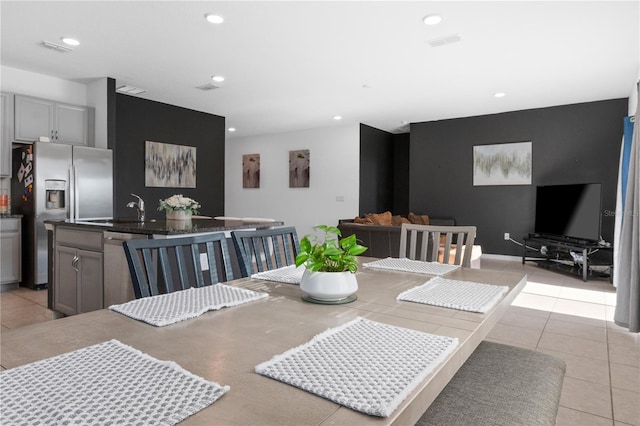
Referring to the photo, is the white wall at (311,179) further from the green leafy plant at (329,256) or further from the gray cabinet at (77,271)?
the green leafy plant at (329,256)

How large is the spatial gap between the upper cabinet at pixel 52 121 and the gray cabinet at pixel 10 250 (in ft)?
3.31

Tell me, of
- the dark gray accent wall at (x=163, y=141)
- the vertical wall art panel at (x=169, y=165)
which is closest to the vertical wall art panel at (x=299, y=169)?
the dark gray accent wall at (x=163, y=141)

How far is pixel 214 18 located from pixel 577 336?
12.9 ft

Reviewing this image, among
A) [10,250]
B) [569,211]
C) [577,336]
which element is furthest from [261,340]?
[569,211]

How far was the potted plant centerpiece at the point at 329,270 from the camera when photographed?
1.25 meters

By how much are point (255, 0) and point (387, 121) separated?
519cm

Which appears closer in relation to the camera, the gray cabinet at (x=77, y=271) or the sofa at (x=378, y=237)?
the gray cabinet at (x=77, y=271)

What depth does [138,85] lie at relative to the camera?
215 inches

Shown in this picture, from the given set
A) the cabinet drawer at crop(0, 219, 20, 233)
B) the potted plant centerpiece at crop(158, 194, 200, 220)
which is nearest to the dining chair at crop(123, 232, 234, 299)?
the potted plant centerpiece at crop(158, 194, 200, 220)

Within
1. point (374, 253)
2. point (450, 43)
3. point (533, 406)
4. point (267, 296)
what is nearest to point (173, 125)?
point (374, 253)

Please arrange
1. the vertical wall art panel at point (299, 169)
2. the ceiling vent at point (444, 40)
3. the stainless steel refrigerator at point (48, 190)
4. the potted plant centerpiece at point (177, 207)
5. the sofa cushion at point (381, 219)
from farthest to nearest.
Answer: the vertical wall art panel at point (299, 169) → the sofa cushion at point (381, 219) → the stainless steel refrigerator at point (48, 190) → the ceiling vent at point (444, 40) → the potted plant centerpiece at point (177, 207)

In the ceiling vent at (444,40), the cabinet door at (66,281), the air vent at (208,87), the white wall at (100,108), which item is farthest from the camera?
the air vent at (208,87)

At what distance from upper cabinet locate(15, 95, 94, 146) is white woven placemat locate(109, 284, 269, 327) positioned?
185 inches

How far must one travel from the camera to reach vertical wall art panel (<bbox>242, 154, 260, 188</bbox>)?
966 cm
